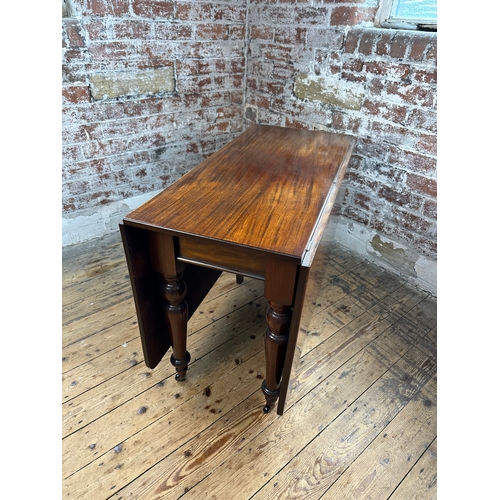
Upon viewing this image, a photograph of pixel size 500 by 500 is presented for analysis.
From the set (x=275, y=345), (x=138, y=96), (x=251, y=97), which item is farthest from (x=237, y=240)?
(x=251, y=97)

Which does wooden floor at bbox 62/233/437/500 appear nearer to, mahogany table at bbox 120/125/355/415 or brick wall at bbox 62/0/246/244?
mahogany table at bbox 120/125/355/415

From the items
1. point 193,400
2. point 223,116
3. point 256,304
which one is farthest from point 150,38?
point 193,400

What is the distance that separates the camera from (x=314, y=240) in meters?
0.93

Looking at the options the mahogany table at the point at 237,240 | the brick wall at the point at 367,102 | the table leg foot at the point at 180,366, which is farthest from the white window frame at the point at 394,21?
the table leg foot at the point at 180,366

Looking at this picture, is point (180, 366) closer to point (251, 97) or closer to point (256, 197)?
point (256, 197)

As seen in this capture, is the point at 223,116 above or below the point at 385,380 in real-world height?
above

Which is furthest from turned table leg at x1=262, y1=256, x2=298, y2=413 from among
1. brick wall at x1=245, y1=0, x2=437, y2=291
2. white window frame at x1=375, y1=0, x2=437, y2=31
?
white window frame at x1=375, y1=0, x2=437, y2=31

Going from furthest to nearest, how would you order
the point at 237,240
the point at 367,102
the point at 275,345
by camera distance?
the point at 367,102, the point at 275,345, the point at 237,240

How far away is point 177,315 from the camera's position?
1141 millimetres

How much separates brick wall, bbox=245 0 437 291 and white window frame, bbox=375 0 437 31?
38 mm

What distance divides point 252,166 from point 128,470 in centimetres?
107

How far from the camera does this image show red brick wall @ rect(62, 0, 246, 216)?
1.66m

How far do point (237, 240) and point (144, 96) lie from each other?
1376 millimetres

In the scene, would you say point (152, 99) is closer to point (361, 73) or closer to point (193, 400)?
point (361, 73)
